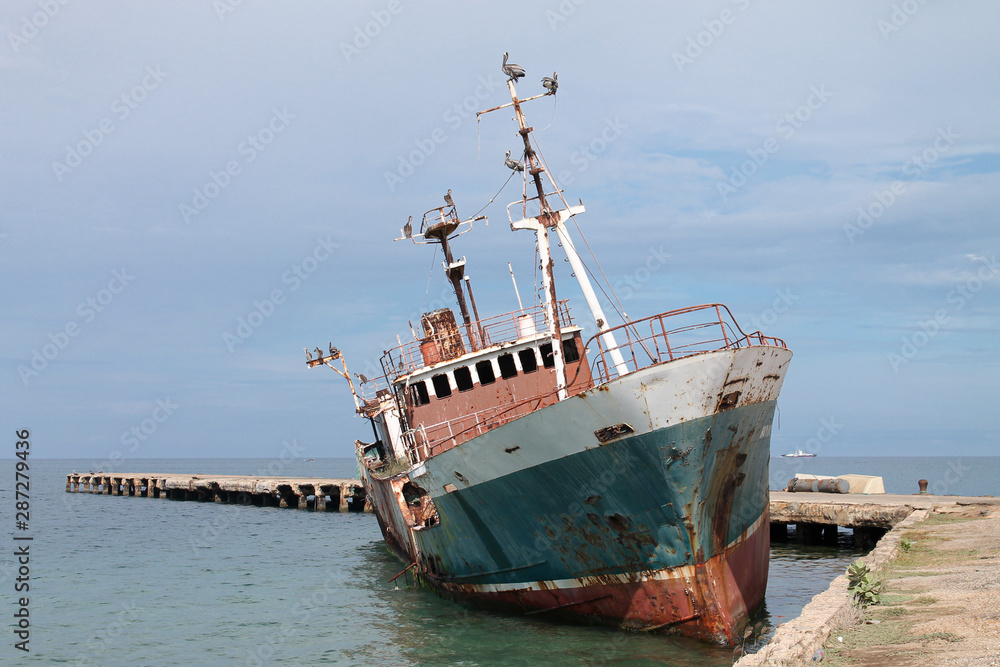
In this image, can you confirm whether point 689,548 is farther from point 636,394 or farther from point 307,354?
point 307,354

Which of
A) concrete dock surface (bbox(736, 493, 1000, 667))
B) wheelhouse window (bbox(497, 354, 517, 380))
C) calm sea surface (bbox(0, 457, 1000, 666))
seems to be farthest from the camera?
wheelhouse window (bbox(497, 354, 517, 380))

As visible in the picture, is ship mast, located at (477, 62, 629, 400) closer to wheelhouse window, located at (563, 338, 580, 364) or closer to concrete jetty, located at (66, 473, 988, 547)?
wheelhouse window, located at (563, 338, 580, 364)

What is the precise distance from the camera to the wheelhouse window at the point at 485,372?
695 inches

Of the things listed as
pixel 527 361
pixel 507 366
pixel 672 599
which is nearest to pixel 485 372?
pixel 507 366

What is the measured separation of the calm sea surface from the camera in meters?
14.0

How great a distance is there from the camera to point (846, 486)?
3111 cm

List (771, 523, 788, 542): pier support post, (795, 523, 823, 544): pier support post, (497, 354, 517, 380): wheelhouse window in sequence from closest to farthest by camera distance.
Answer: (497, 354, 517, 380): wheelhouse window, (795, 523, 823, 544): pier support post, (771, 523, 788, 542): pier support post

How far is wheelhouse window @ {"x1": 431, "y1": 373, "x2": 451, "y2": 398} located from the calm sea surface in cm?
478

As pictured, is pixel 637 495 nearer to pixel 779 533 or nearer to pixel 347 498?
pixel 779 533

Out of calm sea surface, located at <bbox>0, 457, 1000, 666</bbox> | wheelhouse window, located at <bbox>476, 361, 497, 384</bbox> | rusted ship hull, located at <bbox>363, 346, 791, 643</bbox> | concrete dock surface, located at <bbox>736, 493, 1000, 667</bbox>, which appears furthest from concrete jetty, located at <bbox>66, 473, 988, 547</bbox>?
wheelhouse window, located at <bbox>476, 361, 497, 384</bbox>

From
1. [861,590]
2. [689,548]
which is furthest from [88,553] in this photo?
[861,590]

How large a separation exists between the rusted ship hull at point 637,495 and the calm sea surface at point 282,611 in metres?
0.76

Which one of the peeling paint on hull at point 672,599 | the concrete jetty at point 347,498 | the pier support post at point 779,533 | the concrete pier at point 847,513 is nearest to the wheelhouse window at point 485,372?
the peeling paint on hull at point 672,599

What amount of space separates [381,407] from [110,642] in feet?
28.4
